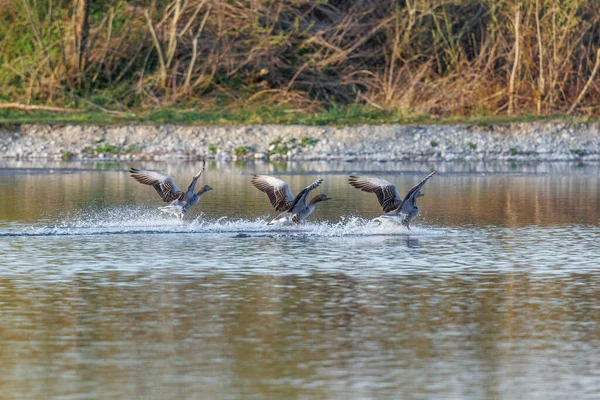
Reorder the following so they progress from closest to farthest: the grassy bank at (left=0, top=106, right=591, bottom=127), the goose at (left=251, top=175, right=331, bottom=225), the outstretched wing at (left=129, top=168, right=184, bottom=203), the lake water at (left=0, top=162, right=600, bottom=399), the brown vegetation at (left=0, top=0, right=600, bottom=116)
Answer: the lake water at (left=0, top=162, right=600, bottom=399)
the goose at (left=251, top=175, right=331, bottom=225)
the outstretched wing at (left=129, top=168, right=184, bottom=203)
the grassy bank at (left=0, top=106, right=591, bottom=127)
the brown vegetation at (left=0, top=0, right=600, bottom=116)

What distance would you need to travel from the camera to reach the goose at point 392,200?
1881 cm

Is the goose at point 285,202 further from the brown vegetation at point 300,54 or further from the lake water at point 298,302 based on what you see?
the brown vegetation at point 300,54

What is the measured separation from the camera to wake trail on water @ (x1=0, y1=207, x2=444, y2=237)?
1886cm

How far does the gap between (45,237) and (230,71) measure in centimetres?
2387

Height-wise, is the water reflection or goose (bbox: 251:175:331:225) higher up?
goose (bbox: 251:175:331:225)

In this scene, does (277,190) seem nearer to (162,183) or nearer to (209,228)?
(209,228)

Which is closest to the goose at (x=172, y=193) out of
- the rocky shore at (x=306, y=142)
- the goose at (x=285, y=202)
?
the goose at (x=285, y=202)

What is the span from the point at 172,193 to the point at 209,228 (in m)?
1.32

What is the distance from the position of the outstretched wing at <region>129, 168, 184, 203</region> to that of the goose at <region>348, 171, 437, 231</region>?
9.06ft

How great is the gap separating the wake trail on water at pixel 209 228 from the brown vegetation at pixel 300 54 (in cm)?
1948

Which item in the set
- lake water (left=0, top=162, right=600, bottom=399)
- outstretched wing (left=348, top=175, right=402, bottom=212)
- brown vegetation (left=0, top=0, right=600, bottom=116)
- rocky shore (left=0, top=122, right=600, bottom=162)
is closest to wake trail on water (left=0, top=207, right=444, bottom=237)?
lake water (left=0, top=162, right=600, bottom=399)

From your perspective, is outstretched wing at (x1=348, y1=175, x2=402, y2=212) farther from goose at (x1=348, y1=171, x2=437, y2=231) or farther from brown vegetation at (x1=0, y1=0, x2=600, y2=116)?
brown vegetation at (x1=0, y1=0, x2=600, y2=116)

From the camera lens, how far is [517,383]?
9.33 m

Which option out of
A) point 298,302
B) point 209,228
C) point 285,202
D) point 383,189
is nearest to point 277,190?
point 285,202
